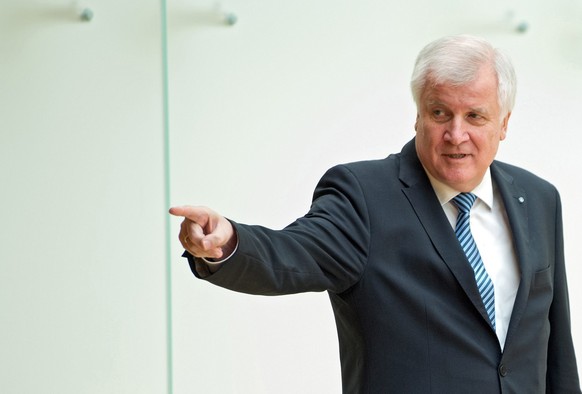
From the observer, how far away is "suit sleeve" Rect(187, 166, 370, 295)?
1459 millimetres

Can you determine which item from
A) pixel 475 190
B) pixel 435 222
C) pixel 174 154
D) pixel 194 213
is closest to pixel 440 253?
pixel 435 222

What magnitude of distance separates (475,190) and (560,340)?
311 millimetres

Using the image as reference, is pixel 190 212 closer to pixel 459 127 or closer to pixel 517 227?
pixel 459 127

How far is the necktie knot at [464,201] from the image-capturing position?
69.6 inches

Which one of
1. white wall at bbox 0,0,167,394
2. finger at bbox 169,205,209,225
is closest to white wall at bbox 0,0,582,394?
white wall at bbox 0,0,167,394

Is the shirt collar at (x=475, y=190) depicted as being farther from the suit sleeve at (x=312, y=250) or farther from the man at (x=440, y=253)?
the suit sleeve at (x=312, y=250)

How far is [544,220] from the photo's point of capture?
1.85m

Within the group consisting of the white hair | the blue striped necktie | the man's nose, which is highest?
the white hair

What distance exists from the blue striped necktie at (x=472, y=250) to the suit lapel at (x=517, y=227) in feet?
0.12

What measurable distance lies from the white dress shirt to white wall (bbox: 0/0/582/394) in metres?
0.84

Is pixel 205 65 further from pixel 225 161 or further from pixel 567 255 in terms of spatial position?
pixel 567 255

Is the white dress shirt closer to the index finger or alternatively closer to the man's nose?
the man's nose

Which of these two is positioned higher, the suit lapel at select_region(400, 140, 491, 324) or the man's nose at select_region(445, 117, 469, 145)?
the man's nose at select_region(445, 117, 469, 145)

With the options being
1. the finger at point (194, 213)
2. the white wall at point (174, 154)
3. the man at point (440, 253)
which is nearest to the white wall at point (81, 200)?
the white wall at point (174, 154)
